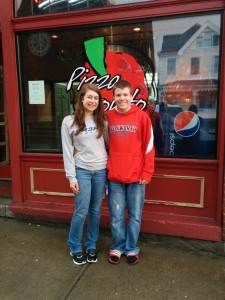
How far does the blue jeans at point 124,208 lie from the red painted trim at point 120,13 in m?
1.76

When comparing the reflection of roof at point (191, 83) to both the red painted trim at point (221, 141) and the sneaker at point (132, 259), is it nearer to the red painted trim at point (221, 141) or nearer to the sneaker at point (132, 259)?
the red painted trim at point (221, 141)

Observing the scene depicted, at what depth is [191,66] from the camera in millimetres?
3129

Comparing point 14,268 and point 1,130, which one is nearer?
point 14,268

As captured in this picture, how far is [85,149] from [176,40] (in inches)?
59.7

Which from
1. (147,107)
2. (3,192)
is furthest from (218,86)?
(3,192)

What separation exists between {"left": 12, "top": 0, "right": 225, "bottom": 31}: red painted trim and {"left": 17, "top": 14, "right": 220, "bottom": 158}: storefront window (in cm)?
8

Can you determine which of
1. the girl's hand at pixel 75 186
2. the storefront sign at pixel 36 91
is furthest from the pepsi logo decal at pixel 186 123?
the storefront sign at pixel 36 91

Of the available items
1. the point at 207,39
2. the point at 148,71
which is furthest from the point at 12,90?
the point at 207,39

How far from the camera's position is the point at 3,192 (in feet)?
14.6

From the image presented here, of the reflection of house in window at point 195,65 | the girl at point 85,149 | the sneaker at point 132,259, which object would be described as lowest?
the sneaker at point 132,259

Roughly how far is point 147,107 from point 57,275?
6.31 feet

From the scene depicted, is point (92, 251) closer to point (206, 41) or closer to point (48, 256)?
point (48, 256)

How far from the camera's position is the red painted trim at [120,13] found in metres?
2.96

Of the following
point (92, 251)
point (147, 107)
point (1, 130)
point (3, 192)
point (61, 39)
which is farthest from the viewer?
point (1, 130)
